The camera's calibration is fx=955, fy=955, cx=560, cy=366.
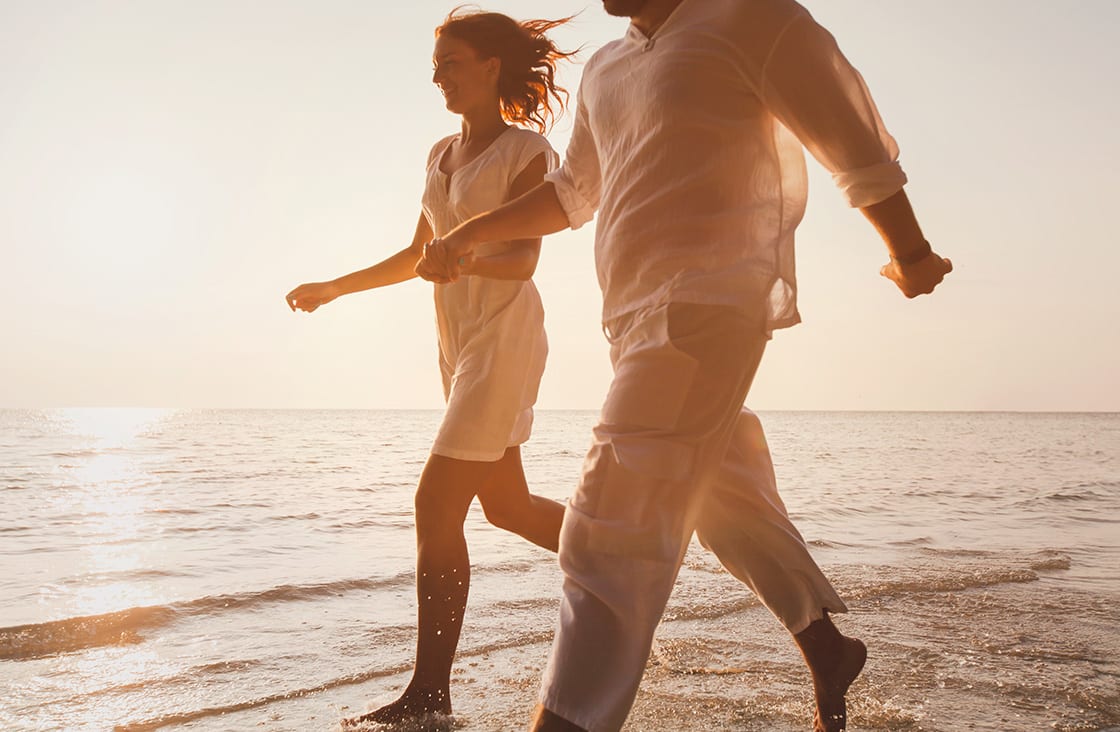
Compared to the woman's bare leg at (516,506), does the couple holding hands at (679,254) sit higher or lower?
higher

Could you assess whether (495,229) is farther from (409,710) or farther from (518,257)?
(409,710)

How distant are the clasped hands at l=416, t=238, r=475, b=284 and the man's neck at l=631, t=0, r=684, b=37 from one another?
0.64m

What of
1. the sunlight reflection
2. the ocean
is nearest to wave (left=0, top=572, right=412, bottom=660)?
the ocean

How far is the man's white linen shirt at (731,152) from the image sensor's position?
181 cm

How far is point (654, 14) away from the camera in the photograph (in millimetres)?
2008

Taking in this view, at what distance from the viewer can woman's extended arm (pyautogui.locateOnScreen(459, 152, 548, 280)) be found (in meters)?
2.51

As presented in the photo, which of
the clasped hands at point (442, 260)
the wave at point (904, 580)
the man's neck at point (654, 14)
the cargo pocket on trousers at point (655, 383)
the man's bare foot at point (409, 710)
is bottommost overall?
the wave at point (904, 580)

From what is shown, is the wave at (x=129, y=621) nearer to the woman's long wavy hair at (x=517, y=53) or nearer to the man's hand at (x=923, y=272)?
the woman's long wavy hair at (x=517, y=53)

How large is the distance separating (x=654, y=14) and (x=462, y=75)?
1450 millimetres

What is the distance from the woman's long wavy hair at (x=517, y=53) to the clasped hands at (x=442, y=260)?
4.34ft

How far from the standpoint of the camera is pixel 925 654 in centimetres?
396

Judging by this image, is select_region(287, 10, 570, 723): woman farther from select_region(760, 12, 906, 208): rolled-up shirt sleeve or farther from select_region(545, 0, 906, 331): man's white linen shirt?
select_region(760, 12, 906, 208): rolled-up shirt sleeve

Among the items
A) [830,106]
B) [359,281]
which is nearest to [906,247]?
[830,106]

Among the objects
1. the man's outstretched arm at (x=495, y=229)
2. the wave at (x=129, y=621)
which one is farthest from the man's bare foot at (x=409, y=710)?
the wave at (x=129, y=621)
